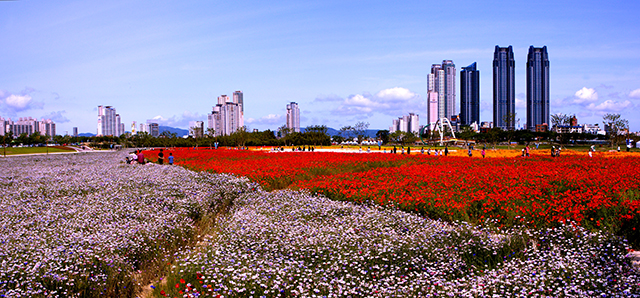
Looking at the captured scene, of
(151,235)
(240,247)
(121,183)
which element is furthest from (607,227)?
(121,183)

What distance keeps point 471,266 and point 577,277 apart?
1379 mm

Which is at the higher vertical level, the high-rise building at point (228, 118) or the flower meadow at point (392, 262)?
the high-rise building at point (228, 118)

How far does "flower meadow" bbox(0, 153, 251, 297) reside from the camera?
5250 millimetres

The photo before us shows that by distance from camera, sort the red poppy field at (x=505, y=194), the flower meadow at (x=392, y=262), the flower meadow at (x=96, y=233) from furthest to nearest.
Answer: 1. the red poppy field at (x=505, y=194)
2. the flower meadow at (x=96, y=233)
3. the flower meadow at (x=392, y=262)

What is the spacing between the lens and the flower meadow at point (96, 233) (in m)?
5.25

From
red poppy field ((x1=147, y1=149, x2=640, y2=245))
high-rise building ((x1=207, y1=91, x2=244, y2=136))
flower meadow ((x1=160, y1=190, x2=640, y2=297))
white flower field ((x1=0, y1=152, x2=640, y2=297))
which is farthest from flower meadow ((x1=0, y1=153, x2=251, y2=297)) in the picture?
high-rise building ((x1=207, y1=91, x2=244, y2=136))

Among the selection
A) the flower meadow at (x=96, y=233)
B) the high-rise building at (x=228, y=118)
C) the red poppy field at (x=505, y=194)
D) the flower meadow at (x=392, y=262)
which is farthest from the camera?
the high-rise building at (x=228, y=118)

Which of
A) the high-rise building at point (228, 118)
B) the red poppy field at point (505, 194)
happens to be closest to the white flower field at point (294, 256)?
the red poppy field at point (505, 194)

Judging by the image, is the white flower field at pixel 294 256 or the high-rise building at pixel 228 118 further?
the high-rise building at pixel 228 118

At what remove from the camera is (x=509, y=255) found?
20.5 feet

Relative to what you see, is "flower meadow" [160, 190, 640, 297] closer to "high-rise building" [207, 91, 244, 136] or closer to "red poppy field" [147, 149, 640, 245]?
"red poppy field" [147, 149, 640, 245]

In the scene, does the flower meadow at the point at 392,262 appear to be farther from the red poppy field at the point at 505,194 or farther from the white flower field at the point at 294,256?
the red poppy field at the point at 505,194

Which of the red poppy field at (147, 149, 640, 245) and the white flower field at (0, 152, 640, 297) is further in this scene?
the red poppy field at (147, 149, 640, 245)

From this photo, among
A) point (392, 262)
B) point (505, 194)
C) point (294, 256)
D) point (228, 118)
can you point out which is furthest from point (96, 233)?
point (228, 118)
